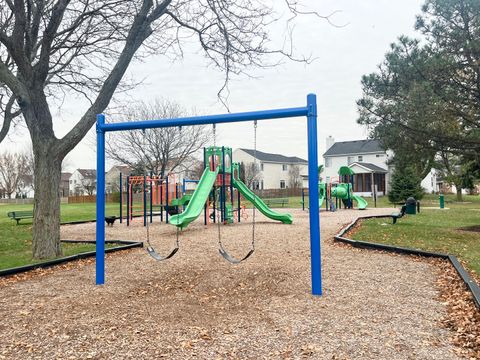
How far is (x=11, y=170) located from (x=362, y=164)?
5470cm

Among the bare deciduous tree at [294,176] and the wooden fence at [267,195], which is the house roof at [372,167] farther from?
the bare deciduous tree at [294,176]

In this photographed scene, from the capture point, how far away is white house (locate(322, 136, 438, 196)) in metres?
44.4

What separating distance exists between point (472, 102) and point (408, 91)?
195 cm

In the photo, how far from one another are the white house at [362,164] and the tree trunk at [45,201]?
38047mm

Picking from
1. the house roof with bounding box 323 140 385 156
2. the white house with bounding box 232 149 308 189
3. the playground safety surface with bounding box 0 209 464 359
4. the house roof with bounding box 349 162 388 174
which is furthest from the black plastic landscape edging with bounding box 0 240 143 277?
the white house with bounding box 232 149 308 189

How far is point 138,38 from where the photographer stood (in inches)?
348

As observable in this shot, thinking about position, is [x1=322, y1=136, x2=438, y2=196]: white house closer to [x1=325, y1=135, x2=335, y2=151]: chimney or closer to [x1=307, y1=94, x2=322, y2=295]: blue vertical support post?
[x1=325, y1=135, x2=335, y2=151]: chimney

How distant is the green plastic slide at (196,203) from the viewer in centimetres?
1164

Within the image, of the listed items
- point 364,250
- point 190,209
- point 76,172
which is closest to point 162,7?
point 190,209

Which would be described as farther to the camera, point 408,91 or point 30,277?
point 408,91

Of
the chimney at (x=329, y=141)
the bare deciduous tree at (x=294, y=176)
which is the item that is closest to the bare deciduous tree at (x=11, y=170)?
the bare deciduous tree at (x=294, y=176)

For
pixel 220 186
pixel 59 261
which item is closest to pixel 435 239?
pixel 220 186

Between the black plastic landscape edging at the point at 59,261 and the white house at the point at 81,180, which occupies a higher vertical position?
the white house at the point at 81,180

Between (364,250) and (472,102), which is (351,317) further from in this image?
(472,102)
